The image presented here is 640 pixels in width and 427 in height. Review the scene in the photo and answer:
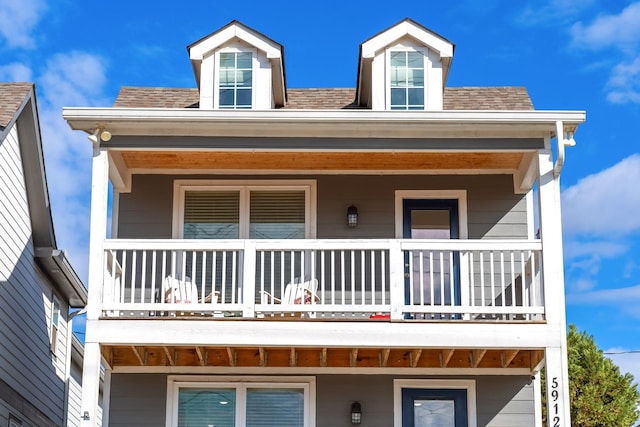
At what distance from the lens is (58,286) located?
17.2 meters

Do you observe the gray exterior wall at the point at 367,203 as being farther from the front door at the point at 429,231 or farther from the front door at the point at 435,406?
the front door at the point at 435,406

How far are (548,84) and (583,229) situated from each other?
14.0 meters

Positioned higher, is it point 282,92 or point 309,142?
point 282,92

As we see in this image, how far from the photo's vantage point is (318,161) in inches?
492

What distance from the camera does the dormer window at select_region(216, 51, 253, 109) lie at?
41.7 feet

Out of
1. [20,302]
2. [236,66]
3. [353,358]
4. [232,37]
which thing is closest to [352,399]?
[353,358]

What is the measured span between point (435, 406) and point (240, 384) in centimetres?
236

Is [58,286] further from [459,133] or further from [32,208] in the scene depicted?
[459,133]

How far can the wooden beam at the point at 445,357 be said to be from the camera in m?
11.3

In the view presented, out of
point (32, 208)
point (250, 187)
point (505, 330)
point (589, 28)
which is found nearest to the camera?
point (505, 330)

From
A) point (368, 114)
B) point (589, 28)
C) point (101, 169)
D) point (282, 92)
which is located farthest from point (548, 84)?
point (101, 169)

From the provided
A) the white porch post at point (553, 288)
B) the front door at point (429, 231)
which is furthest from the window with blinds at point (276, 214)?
the white porch post at point (553, 288)

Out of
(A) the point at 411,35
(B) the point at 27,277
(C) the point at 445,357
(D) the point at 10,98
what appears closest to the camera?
(C) the point at 445,357

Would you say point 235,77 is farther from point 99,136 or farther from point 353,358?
point 353,358
